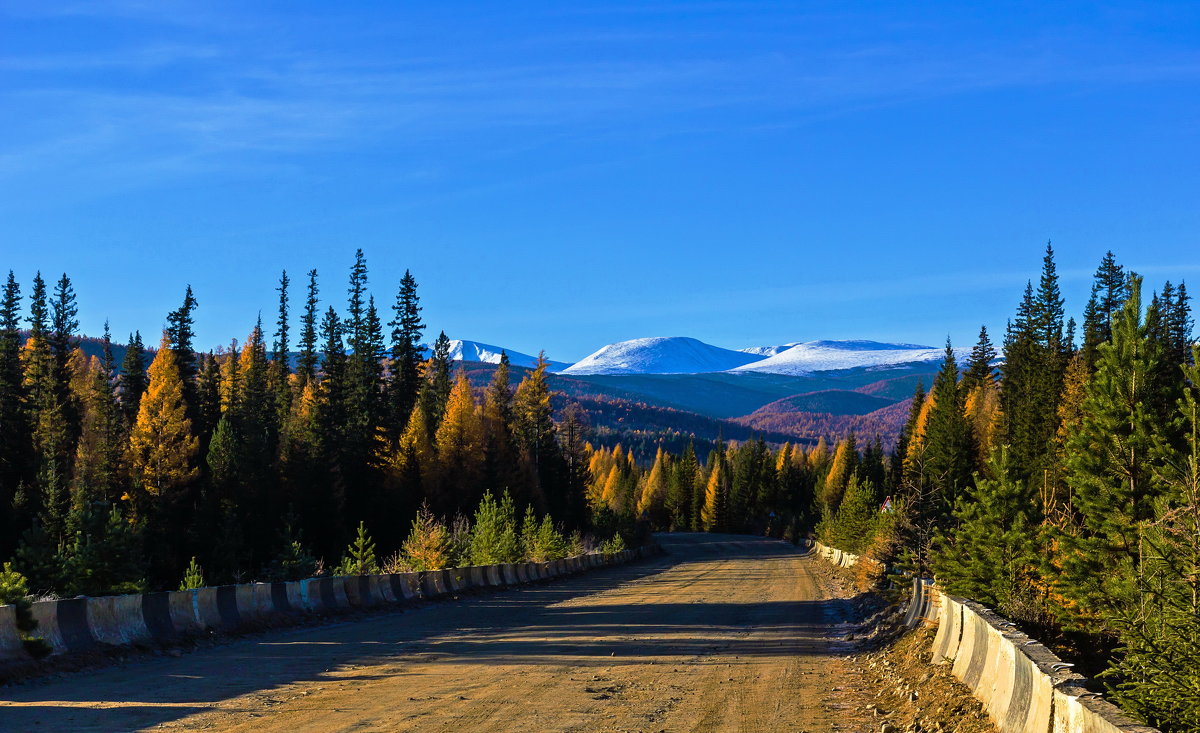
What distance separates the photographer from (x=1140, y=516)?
24.4m

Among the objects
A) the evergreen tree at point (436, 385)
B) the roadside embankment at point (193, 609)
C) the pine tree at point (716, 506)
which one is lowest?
the pine tree at point (716, 506)

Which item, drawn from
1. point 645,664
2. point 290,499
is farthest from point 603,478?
point 645,664

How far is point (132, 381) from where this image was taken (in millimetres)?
85625

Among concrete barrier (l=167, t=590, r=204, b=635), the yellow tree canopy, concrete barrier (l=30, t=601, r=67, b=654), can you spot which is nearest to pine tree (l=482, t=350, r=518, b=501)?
the yellow tree canopy

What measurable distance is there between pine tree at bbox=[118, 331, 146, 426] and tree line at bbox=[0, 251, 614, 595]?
0.17 metres

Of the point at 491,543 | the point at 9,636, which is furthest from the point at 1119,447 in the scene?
the point at 9,636

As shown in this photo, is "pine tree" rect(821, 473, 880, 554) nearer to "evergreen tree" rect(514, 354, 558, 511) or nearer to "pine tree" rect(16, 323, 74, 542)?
"evergreen tree" rect(514, 354, 558, 511)

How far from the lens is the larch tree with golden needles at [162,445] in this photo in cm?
6725

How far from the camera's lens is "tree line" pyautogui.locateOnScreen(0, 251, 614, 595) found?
63.1 metres

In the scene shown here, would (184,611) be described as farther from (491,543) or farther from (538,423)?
(538,423)

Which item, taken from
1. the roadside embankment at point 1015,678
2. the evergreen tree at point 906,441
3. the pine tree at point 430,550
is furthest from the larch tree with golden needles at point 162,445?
the evergreen tree at point 906,441

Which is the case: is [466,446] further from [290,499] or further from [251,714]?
[251,714]

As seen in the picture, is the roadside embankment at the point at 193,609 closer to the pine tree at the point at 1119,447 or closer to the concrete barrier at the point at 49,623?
the concrete barrier at the point at 49,623

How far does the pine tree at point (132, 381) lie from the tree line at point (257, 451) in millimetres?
173
